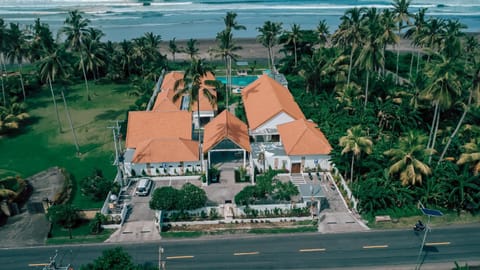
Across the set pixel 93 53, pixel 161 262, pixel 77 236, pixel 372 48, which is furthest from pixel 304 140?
pixel 93 53

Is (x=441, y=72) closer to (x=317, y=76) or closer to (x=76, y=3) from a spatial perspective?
(x=317, y=76)

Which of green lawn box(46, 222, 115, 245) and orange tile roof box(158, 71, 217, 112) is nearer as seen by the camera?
green lawn box(46, 222, 115, 245)

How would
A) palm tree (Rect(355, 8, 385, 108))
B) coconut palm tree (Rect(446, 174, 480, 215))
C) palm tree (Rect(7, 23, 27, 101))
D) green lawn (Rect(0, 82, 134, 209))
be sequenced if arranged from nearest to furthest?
coconut palm tree (Rect(446, 174, 480, 215)), palm tree (Rect(355, 8, 385, 108)), green lawn (Rect(0, 82, 134, 209)), palm tree (Rect(7, 23, 27, 101))

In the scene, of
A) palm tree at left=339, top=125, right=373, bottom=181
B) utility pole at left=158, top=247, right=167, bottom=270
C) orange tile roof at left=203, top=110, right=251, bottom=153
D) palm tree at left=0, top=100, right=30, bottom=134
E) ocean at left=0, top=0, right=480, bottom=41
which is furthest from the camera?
ocean at left=0, top=0, right=480, bottom=41

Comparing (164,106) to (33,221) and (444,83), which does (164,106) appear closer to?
(33,221)

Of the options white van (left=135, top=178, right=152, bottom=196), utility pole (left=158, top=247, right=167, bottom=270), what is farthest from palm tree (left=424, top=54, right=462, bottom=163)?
white van (left=135, top=178, right=152, bottom=196)

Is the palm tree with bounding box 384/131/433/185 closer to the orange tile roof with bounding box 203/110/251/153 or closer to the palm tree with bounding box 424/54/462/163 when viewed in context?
the palm tree with bounding box 424/54/462/163
